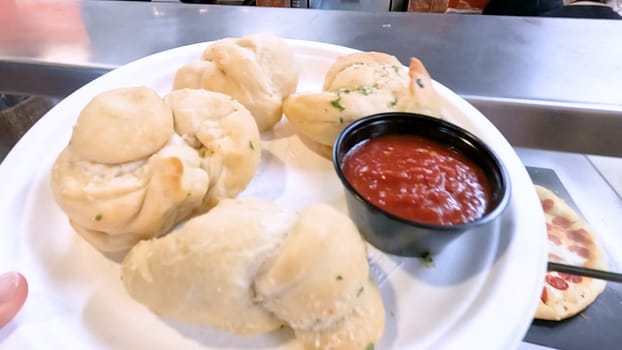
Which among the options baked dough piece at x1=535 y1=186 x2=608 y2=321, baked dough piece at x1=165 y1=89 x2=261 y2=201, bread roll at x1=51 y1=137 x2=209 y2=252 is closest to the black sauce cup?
baked dough piece at x1=165 y1=89 x2=261 y2=201

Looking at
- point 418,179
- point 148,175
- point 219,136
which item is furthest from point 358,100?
point 148,175

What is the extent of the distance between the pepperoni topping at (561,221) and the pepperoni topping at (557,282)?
0.70 feet

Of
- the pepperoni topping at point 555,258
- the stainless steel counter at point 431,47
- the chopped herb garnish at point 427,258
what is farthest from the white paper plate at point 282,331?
the pepperoni topping at point 555,258

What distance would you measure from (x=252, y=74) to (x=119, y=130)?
18.3 inches

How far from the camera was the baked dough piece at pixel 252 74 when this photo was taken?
130 centimetres

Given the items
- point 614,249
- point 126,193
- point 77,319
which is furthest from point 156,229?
point 614,249

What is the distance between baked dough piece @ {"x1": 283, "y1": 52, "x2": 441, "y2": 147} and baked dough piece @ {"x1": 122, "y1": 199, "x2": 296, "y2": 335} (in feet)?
1.59

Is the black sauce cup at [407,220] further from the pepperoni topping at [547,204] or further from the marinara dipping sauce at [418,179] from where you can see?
the pepperoni topping at [547,204]

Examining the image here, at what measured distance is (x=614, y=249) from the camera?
1.51 meters

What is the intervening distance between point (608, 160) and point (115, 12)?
98.3 inches

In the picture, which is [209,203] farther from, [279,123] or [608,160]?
[608,160]

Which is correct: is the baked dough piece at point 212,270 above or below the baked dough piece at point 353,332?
above

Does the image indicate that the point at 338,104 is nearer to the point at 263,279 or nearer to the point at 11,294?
the point at 263,279

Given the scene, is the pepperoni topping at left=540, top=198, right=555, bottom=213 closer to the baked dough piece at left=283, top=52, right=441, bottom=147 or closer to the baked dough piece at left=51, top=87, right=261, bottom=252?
the baked dough piece at left=283, top=52, right=441, bottom=147
